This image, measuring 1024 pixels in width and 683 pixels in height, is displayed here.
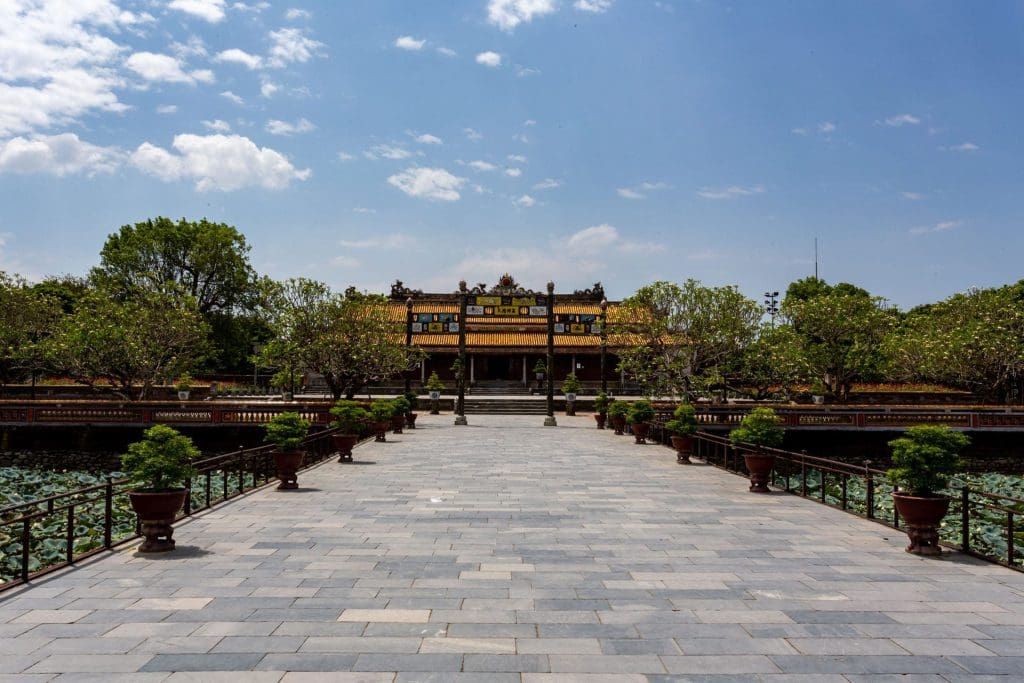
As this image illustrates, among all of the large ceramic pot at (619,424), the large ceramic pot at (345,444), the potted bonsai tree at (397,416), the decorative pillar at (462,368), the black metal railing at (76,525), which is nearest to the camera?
the black metal railing at (76,525)

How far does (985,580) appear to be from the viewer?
8.02 m

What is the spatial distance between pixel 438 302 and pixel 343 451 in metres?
39.8

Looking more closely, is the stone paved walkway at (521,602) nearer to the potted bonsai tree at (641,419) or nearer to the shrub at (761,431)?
the shrub at (761,431)

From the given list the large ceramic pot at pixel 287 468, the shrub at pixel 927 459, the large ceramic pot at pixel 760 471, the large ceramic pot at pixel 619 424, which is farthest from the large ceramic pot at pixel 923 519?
the large ceramic pot at pixel 619 424

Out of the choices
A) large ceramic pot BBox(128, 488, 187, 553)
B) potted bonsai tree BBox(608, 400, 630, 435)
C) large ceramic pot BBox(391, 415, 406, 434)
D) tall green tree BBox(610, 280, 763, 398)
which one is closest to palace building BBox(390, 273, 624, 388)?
tall green tree BBox(610, 280, 763, 398)

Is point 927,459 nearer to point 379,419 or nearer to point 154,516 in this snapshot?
point 154,516

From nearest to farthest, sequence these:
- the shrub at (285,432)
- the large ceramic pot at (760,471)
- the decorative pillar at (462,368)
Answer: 1. the large ceramic pot at (760,471)
2. the shrub at (285,432)
3. the decorative pillar at (462,368)

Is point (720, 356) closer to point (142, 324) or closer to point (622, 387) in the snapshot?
point (622, 387)

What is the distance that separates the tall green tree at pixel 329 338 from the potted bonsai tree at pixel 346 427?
1577 cm

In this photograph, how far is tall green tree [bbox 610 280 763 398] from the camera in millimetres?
36562

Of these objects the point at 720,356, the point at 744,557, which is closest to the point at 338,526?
the point at 744,557

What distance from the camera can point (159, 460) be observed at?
9.12 m

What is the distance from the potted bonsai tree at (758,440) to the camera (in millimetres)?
14562

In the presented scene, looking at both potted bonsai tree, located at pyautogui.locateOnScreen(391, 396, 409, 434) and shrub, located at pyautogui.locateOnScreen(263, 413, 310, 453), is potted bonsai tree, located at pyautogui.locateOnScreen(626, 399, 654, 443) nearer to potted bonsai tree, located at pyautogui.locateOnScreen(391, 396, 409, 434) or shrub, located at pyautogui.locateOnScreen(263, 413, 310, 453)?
potted bonsai tree, located at pyautogui.locateOnScreen(391, 396, 409, 434)
